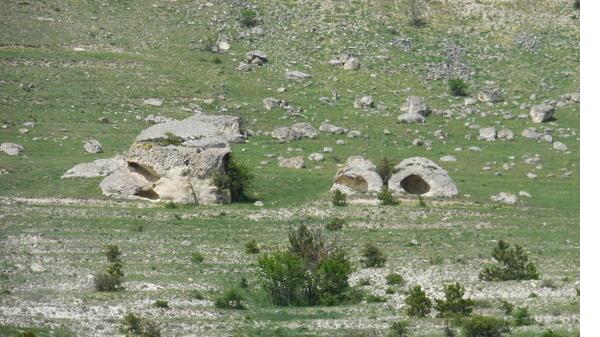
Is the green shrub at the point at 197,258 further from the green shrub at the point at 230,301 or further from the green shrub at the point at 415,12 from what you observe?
the green shrub at the point at 415,12

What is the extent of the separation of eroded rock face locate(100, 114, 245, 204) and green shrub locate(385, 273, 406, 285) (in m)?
24.3

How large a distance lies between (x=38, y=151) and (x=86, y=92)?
16908 mm

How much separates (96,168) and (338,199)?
15561mm

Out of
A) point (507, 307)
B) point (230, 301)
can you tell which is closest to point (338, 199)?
point (230, 301)

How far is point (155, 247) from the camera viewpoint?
67.0m

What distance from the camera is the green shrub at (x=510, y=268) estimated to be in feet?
190

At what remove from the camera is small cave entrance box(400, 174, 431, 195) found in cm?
8525

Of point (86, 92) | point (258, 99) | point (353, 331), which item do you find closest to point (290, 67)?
point (258, 99)

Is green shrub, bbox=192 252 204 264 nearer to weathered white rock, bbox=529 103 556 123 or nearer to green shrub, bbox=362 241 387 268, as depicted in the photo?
green shrub, bbox=362 241 387 268

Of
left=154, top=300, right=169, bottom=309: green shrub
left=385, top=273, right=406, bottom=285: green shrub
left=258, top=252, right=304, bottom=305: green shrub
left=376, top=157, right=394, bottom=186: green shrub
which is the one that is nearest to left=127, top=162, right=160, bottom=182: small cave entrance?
left=376, top=157, right=394, bottom=186: green shrub

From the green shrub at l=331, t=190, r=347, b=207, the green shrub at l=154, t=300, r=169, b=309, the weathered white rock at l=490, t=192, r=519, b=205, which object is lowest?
the green shrub at l=154, t=300, r=169, b=309

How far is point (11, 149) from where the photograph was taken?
93438mm

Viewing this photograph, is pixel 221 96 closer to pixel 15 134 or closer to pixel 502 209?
pixel 15 134

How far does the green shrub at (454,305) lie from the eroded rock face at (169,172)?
3203cm
